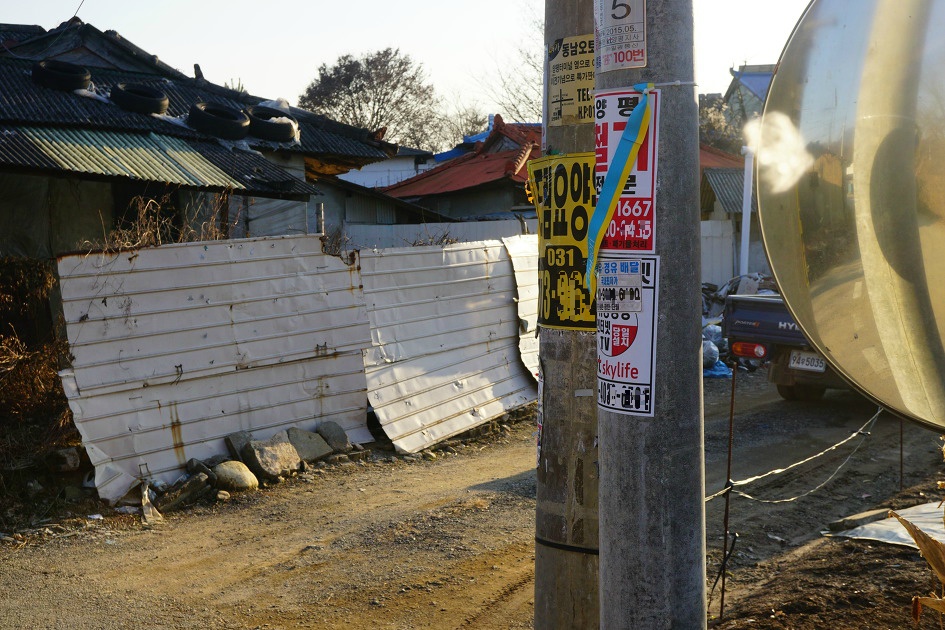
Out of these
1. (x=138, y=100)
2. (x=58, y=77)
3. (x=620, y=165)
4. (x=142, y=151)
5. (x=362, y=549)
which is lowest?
(x=362, y=549)

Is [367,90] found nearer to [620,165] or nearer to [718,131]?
[718,131]

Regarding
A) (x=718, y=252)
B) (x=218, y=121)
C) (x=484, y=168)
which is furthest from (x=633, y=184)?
(x=484, y=168)

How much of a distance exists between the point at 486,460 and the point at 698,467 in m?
6.29

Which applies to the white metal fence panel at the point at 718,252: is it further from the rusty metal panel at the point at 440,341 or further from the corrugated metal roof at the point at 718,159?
the rusty metal panel at the point at 440,341

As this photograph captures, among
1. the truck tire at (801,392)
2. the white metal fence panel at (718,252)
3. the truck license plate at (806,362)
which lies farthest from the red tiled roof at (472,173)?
the truck license plate at (806,362)

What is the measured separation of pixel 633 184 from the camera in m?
2.61

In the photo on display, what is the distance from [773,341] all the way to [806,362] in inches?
17.2

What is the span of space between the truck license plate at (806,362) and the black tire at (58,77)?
41.7ft

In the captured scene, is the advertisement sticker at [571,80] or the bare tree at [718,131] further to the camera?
the bare tree at [718,131]

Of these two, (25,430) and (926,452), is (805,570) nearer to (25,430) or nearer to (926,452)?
(926,452)

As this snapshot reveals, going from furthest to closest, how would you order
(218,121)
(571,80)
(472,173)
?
(472,173) < (218,121) < (571,80)

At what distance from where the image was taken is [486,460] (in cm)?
883

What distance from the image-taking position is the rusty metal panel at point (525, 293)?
11.1 m

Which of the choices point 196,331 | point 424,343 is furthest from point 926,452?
point 196,331
